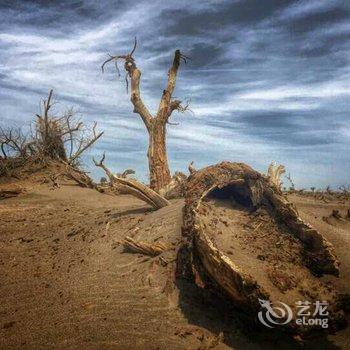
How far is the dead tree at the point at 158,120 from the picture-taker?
11.4 metres

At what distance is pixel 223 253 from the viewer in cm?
409

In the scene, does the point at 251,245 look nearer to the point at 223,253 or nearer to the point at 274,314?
the point at 223,253

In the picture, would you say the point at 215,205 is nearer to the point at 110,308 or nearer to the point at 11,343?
the point at 110,308

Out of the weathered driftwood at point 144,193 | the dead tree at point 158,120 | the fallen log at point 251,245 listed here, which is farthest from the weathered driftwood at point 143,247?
the dead tree at point 158,120

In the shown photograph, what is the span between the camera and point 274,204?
221 inches

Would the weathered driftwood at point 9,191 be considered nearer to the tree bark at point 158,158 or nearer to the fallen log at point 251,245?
the tree bark at point 158,158

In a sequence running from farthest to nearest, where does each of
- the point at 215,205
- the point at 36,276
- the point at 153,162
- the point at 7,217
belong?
the point at 153,162, the point at 7,217, the point at 215,205, the point at 36,276

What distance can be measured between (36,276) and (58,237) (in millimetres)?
1586

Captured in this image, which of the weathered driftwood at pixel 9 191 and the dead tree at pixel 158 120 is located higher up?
the dead tree at pixel 158 120

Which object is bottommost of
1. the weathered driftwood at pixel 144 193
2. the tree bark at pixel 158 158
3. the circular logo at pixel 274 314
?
the circular logo at pixel 274 314

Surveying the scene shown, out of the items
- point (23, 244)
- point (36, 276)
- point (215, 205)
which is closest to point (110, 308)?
point (36, 276)

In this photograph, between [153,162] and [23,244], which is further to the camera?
[153,162]

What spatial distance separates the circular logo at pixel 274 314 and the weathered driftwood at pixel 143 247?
6.47 feet

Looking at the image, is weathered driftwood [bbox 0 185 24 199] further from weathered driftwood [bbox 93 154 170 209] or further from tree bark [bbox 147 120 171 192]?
weathered driftwood [bbox 93 154 170 209]
